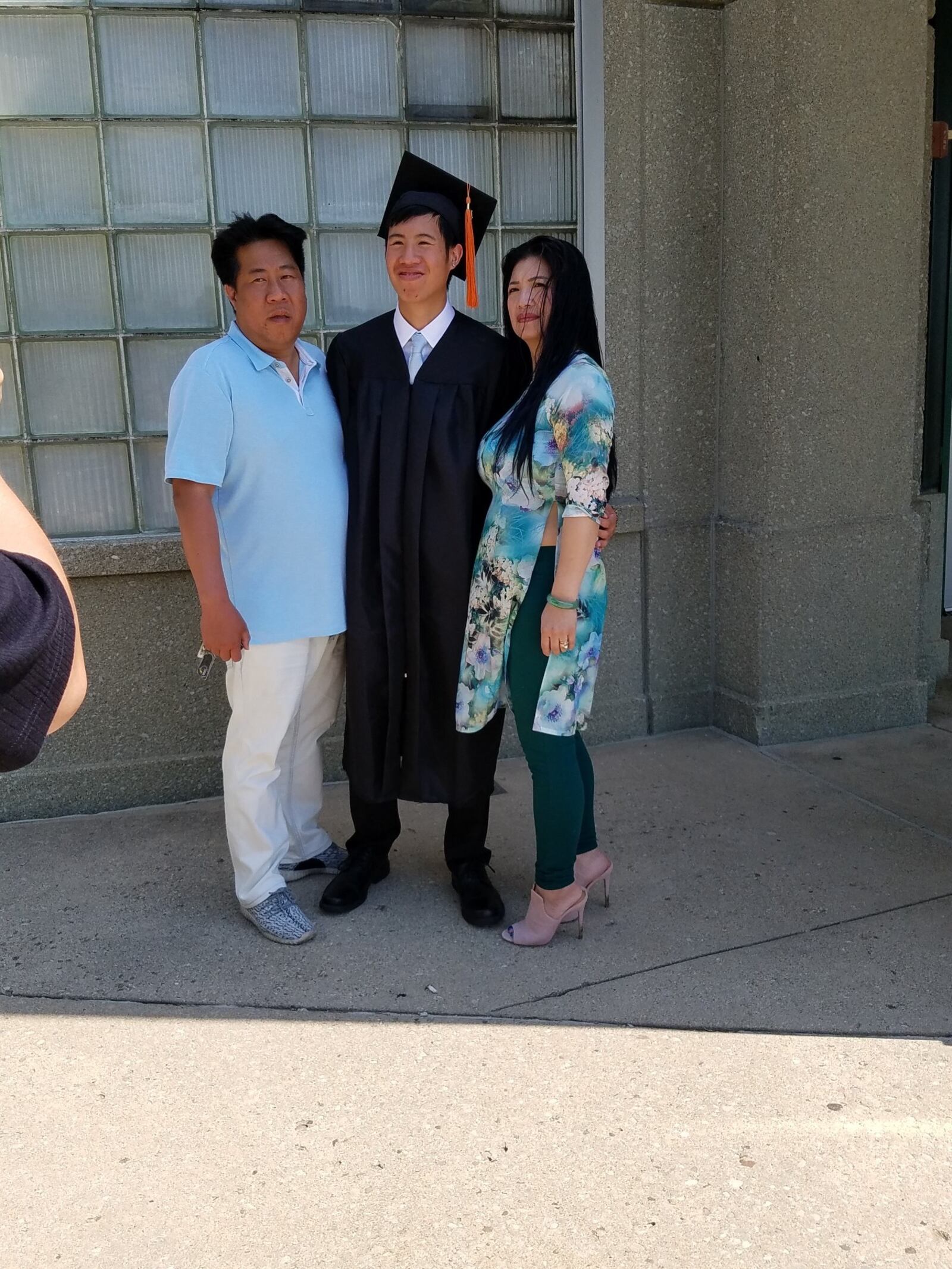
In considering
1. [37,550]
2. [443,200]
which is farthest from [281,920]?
[37,550]

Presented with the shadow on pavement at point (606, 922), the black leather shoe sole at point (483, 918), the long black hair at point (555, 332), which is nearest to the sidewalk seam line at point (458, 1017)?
the shadow on pavement at point (606, 922)

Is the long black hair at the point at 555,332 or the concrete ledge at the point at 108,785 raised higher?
the long black hair at the point at 555,332

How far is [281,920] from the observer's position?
10.7ft

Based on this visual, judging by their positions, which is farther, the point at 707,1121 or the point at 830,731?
the point at 830,731

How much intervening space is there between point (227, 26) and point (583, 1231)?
3776 mm

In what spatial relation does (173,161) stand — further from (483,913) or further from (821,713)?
(821,713)

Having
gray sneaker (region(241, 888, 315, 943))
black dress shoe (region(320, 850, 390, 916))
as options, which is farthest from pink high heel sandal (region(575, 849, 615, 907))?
gray sneaker (region(241, 888, 315, 943))

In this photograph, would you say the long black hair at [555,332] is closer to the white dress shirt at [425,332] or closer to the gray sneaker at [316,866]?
the white dress shirt at [425,332]

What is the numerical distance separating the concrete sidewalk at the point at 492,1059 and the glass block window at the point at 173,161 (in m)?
1.46

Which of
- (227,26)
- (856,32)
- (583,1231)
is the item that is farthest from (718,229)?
(583,1231)

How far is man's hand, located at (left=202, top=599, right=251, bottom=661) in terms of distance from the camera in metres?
3.08

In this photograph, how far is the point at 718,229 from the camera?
4594 mm

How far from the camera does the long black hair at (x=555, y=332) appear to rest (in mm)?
2955

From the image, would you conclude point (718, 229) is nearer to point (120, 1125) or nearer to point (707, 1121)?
point (707, 1121)
